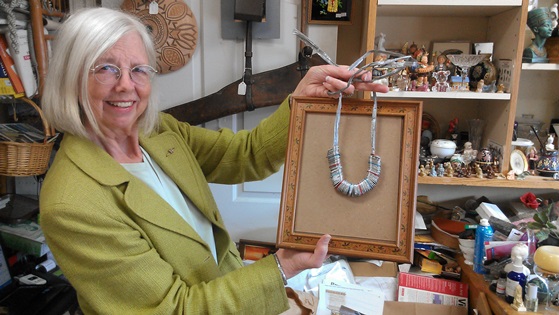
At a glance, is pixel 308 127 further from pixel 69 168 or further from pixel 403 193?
pixel 69 168

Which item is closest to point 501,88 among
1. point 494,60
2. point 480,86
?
point 480,86

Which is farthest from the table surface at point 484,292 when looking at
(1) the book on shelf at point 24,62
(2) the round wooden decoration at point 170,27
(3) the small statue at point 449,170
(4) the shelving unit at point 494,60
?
(1) the book on shelf at point 24,62

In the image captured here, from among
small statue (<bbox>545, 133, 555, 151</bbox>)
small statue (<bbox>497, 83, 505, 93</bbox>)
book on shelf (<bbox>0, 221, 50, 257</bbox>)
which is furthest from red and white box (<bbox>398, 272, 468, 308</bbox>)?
book on shelf (<bbox>0, 221, 50, 257</bbox>)

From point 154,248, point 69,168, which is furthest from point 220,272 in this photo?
point 69,168

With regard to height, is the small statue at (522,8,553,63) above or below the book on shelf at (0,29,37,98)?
above

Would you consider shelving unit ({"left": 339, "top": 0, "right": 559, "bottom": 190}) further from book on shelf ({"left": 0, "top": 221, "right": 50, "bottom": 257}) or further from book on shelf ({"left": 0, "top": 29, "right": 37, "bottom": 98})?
book on shelf ({"left": 0, "top": 221, "right": 50, "bottom": 257})

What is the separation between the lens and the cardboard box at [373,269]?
1527 millimetres

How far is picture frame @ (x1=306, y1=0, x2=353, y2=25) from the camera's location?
160cm

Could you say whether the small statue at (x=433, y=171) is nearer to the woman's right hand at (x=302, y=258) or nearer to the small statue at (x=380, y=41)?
the small statue at (x=380, y=41)

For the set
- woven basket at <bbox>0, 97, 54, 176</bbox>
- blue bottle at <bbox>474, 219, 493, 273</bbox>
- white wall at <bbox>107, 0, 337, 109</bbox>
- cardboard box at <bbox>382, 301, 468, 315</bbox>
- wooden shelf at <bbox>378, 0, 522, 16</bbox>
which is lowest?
cardboard box at <bbox>382, 301, 468, 315</bbox>

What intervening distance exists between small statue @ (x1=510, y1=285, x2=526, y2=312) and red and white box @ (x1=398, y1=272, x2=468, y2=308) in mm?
244

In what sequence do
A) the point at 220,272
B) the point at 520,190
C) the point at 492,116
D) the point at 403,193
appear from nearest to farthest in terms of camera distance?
the point at 403,193, the point at 220,272, the point at 492,116, the point at 520,190

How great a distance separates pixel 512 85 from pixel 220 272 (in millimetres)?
1095

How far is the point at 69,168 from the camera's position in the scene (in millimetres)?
860
